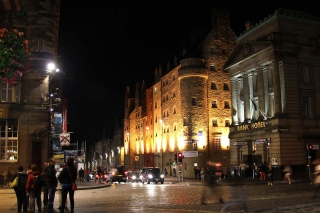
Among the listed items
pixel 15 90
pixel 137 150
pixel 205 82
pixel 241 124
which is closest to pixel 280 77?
pixel 241 124

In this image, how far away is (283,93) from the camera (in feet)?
143

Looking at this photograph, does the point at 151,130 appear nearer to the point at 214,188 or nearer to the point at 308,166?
the point at 308,166

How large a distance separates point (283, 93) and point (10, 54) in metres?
33.0

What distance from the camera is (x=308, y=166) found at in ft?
140

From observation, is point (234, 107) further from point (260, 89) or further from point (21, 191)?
point (21, 191)

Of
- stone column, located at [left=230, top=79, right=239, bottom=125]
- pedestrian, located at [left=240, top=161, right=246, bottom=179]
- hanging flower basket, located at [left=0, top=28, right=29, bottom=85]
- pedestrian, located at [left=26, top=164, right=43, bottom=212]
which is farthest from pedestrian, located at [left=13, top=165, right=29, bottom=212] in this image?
stone column, located at [left=230, top=79, right=239, bottom=125]

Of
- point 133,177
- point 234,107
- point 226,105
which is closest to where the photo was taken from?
point 133,177

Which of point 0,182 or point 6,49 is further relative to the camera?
point 0,182

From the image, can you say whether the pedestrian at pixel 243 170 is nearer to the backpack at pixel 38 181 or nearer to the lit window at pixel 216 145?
the lit window at pixel 216 145

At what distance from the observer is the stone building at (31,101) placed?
112 feet

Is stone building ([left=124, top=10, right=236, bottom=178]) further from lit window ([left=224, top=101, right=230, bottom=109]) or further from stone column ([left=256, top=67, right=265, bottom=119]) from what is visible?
stone column ([left=256, top=67, right=265, bottom=119])

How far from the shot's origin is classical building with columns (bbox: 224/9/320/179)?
141ft

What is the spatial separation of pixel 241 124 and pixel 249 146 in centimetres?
299

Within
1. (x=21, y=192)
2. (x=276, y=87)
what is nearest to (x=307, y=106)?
(x=276, y=87)
